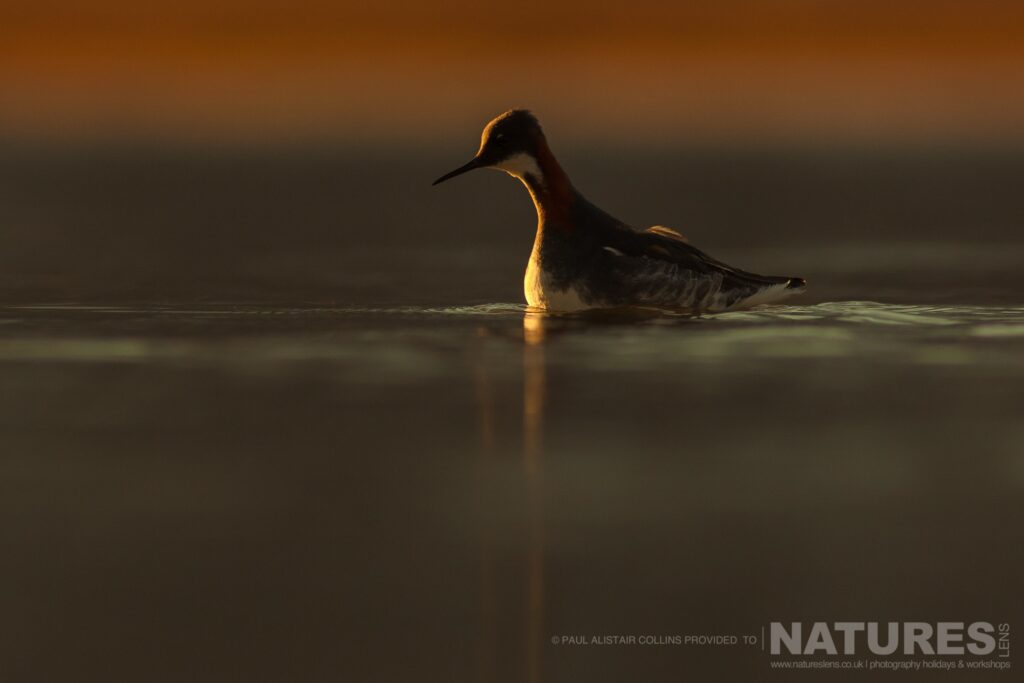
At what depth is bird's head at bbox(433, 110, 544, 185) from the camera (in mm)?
16016

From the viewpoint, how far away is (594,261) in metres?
15.4

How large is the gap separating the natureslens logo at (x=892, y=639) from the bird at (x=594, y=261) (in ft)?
27.0

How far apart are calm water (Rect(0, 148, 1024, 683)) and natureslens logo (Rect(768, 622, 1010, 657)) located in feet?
0.31

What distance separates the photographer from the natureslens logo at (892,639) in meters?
7.08

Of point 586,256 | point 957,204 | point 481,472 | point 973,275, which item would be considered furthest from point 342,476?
point 957,204

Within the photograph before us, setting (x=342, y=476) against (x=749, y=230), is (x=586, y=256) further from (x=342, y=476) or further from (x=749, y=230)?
(x=749, y=230)

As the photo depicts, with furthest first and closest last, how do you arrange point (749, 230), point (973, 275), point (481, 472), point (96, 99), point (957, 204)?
point (96, 99)
point (957, 204)
point (749, 230)
point (973, 275)
point (481, 472)

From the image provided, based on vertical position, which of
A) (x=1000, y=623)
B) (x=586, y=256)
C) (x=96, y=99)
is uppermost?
(x=96, y=99)

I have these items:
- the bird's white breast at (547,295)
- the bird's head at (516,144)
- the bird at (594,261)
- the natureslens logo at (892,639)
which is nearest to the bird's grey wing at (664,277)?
the bird at (594,261)

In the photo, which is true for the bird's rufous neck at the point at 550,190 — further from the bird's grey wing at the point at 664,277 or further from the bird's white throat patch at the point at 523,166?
the bird's grey wing at the point at 664,277

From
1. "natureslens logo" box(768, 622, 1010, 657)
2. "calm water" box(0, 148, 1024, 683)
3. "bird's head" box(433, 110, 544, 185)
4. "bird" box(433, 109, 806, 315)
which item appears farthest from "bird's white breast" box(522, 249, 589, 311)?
"natureslens logo" box(768, 622, 1010, 657)

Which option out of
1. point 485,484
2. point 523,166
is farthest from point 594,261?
point 485,484

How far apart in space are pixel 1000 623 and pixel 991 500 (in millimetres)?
1693

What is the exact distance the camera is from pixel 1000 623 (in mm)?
7246
